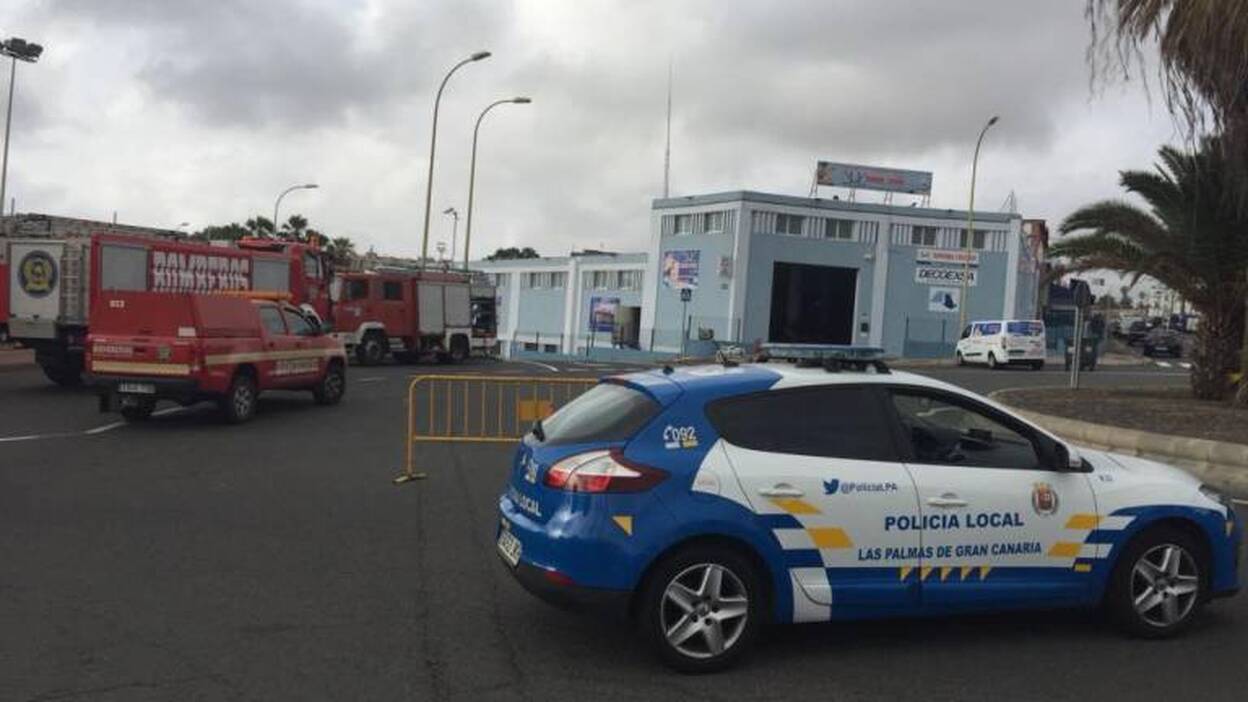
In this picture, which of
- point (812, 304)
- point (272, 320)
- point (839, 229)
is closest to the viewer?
point (272, 320)

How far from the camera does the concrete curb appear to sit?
11.5 meters

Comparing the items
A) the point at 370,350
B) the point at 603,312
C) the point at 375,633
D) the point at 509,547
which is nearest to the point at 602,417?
the point at 509,547

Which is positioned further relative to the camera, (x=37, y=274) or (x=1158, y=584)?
(x=37, y=274)

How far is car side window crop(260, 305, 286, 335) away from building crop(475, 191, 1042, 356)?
34.0 m

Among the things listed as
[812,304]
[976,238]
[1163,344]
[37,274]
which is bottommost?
[37,274]

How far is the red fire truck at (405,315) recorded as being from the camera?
29.4m

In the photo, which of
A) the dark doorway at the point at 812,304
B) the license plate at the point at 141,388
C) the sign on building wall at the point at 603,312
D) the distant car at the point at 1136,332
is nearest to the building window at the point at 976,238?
the dark doorway at the point at 812,304

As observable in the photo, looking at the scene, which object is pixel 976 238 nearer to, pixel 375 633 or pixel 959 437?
pixel 959 437

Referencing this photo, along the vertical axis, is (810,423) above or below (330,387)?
above

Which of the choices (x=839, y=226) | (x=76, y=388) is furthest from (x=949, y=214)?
(x=76, y=388)

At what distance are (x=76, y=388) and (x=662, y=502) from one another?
17.1 meters

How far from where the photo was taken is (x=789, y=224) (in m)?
51.1

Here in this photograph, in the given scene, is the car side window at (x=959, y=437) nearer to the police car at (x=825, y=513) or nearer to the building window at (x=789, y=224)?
the police car at (x=825, y=513)

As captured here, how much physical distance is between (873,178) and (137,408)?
1844 inches
